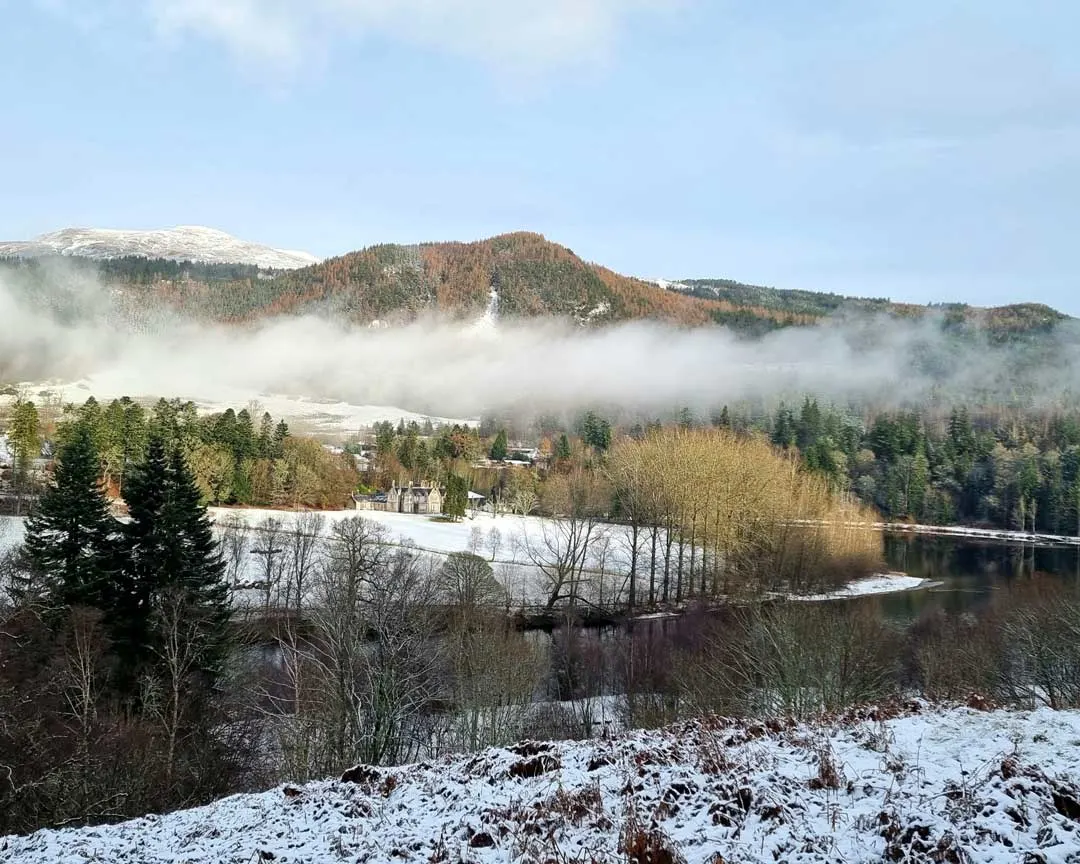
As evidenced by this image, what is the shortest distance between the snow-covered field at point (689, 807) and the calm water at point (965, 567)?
38678mm

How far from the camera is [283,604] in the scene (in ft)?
143

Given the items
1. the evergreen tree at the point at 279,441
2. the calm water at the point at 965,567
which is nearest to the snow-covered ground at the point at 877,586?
the calm water at the point at 965,567

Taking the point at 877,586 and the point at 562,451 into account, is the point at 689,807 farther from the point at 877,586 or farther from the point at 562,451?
the point at 562,451

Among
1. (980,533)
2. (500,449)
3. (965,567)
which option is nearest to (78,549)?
(965,567)

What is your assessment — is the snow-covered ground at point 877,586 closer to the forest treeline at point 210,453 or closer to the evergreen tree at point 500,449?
the forest treeline at point 210,453

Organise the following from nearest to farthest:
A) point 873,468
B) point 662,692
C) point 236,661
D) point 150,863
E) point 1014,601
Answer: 1. point 150,863
2. point 662,692
3. point 236,661
4. point 1014,601
5. point 873,468

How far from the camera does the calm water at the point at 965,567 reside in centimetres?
4609

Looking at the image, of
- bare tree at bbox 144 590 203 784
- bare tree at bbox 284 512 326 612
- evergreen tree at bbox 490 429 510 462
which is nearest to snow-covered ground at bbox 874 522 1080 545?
bare tree at bbox 284 512 326 612

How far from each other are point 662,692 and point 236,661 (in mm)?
17123

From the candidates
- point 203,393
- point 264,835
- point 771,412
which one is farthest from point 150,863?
point 203,393

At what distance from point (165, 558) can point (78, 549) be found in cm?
337

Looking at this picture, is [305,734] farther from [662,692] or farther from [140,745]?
[662,692]

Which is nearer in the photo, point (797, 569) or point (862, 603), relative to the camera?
point (862, 603)

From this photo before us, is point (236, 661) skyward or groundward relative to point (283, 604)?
skyward
